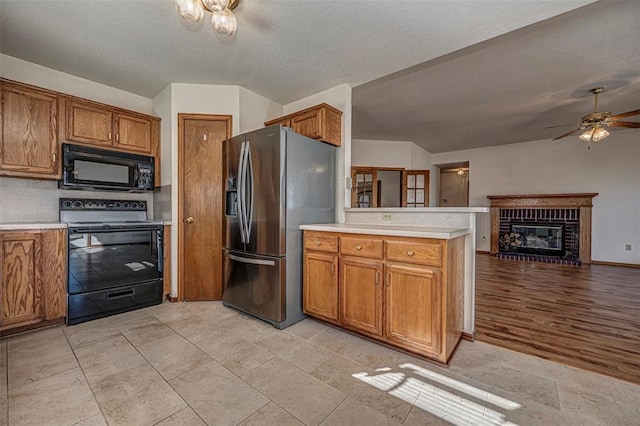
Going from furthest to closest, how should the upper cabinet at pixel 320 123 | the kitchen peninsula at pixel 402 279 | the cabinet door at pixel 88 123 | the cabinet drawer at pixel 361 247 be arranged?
the upper cabinet at pixel 320 123 < the cabinet door at pixel 88 123 < the cabinet drawer at pixel 361 247 < the kitchen peninsula at pixel 402 279

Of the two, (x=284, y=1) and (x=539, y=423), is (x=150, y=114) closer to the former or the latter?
(x=284, y=1)

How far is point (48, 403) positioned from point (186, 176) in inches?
85.3

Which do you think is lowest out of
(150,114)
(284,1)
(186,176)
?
(186,176)

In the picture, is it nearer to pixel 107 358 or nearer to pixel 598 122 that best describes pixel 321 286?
pixel 107 358

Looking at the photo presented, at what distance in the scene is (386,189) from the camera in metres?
7.08

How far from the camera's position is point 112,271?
262cm

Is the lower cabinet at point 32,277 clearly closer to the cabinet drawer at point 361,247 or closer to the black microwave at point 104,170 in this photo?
the black microwave at point 104,170


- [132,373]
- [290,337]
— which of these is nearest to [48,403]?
[132,373]

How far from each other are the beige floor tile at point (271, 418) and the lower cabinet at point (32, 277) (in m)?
2.19

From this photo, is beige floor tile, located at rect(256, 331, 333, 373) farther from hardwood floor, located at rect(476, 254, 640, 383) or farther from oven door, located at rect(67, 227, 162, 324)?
oven door, located at rect(67, 227, 162, 324)

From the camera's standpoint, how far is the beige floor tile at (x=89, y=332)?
82.0 inches

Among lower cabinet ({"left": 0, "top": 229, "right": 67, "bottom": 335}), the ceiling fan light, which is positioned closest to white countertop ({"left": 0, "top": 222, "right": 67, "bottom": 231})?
lower cabinet ({"left": 0, "top": 229, "right": 67, "bottom": 335})

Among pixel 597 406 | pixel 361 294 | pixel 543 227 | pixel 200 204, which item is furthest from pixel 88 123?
pixel 543 227

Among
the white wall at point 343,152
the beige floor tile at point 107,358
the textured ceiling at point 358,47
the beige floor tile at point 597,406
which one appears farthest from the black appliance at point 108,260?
the beige floor tile at point 597,406
